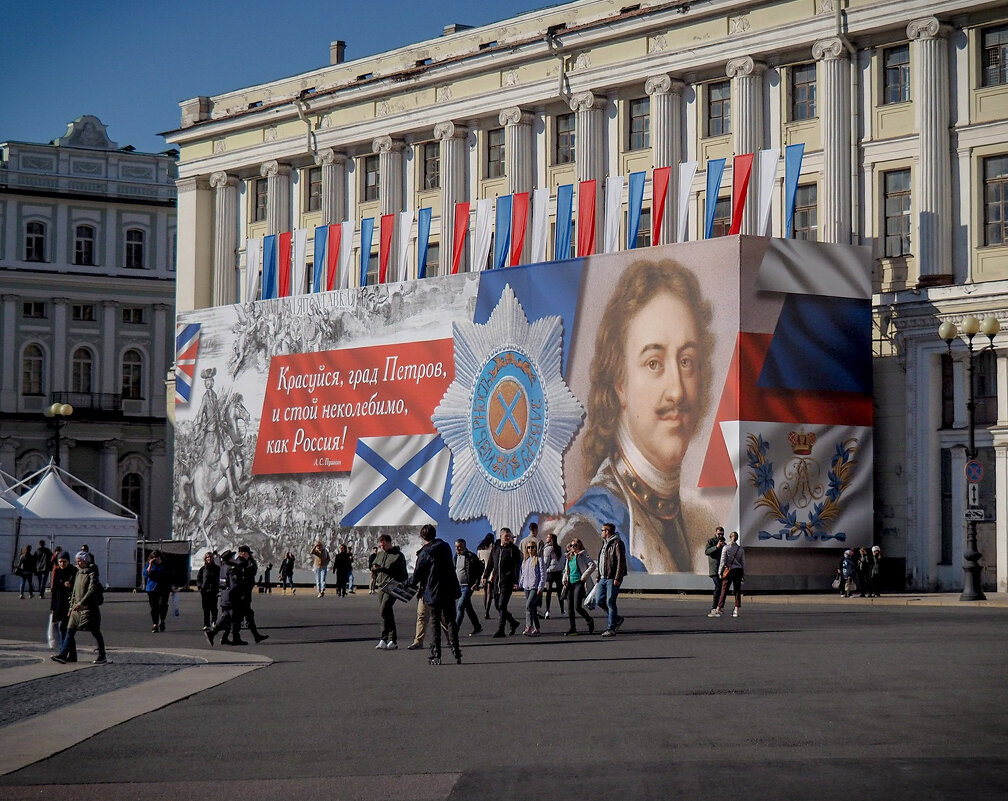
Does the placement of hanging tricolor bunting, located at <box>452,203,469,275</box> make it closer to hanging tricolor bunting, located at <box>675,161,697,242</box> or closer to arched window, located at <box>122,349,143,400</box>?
hanging tricolor bunting, located at <box>675,161,697,242</box>

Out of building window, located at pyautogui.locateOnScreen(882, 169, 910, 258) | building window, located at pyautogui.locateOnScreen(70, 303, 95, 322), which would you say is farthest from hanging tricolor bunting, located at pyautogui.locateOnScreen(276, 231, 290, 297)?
building window, located at pyautogui.locateOnScreen(70, 303, 95, 322)

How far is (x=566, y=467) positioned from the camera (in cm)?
4953

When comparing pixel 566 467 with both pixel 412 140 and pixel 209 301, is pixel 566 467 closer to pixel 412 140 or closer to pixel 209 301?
pixel 412 140

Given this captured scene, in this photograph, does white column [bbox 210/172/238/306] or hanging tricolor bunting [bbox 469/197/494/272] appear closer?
hanging tricolor bunting [bbox 469/197/494/272]

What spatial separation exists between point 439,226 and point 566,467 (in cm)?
1547

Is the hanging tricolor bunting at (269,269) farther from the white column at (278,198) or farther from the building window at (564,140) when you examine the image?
the building window at (564,140)

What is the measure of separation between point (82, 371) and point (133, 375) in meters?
2.62

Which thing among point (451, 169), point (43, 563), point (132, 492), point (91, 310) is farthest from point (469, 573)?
point (91, 310)

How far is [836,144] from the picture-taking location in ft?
166

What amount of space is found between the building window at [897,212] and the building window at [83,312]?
49440 mm

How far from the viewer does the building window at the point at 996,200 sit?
157 feet

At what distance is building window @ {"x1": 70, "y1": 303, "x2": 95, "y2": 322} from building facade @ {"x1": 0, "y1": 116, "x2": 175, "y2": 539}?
0.17ft

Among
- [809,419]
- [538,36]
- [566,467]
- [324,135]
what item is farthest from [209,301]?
[809,419]

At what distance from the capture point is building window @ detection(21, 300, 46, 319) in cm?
8612
